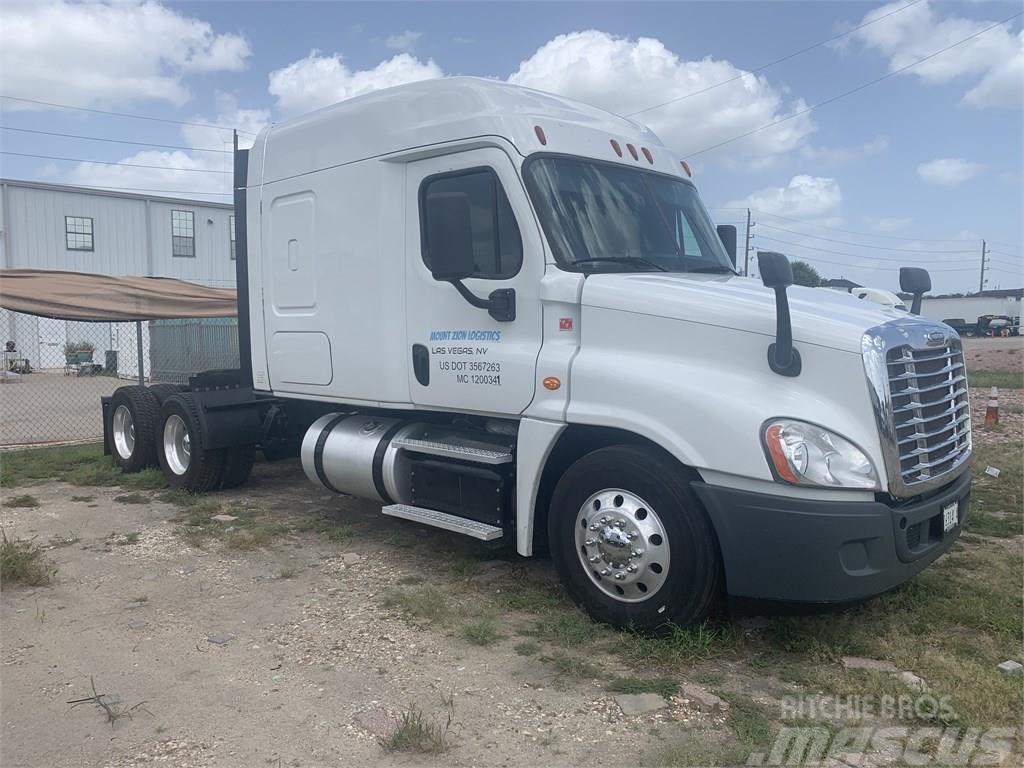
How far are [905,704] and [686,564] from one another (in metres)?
1.15

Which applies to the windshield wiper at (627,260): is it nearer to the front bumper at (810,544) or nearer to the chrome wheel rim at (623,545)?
the chrome wheel rim at (623,545)

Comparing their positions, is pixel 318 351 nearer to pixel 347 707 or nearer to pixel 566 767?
pixel 347 707

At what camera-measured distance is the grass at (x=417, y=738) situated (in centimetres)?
352

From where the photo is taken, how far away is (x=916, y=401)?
168 inches

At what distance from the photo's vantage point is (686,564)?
4352 millimetres

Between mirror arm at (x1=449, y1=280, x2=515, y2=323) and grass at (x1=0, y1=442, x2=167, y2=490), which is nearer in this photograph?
mirror arm at (x1=449, y1=280, x2=515, y2=323)

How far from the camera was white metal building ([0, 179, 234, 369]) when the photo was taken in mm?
29984

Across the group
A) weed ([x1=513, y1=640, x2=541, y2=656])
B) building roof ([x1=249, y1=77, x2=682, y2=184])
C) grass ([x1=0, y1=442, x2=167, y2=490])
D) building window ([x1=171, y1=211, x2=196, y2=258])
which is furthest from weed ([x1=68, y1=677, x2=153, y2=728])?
building window ([x1=171, y1=211, x2=196, y2=258])

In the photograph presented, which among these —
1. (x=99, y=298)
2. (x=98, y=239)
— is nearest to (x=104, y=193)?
(x=98, y=239)

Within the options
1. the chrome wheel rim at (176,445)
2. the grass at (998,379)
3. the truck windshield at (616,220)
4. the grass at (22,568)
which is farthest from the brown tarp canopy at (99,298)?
the grass at (998,379)

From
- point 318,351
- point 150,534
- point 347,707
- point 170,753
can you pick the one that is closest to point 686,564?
point 347,707

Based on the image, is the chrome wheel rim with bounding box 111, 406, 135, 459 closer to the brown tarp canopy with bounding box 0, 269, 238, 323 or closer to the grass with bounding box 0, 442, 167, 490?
the grass with bounding box 0, 442, 167, 490

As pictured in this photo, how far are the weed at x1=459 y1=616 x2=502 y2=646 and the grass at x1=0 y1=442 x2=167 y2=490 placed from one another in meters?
5.33

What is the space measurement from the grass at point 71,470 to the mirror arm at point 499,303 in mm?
5253
